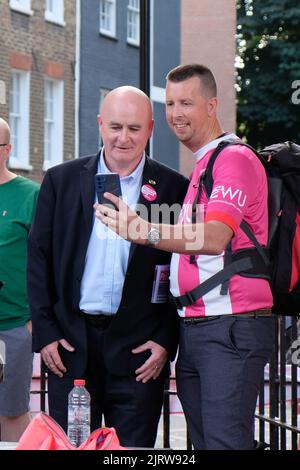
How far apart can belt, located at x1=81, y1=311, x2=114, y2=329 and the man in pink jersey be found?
13.5 inches

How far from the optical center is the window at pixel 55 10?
83.5 feet

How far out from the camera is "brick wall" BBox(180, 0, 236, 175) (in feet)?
94.9

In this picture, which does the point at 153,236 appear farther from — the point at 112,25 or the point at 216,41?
the point at 216,41

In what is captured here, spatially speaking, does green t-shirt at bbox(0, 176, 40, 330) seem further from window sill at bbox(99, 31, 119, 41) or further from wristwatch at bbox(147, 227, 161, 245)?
window sill at bbox(99, 31, 119, 41)

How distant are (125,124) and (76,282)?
24.0 inches

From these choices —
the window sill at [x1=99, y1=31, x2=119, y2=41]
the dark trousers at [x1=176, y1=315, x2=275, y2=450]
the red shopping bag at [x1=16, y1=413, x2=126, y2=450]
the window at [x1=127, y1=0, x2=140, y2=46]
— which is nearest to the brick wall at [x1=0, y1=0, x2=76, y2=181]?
the window sill at [x1=99, y1=31, x2=119, y2=41]

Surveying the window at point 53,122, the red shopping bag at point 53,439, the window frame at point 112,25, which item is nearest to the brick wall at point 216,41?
the window frame at point 112,25

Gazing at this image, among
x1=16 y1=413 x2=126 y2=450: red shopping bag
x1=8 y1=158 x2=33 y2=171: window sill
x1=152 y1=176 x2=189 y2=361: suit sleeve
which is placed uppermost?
x1=8 y1=158 x2=33 y2=171: window sill

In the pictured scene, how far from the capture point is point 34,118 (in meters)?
24.9

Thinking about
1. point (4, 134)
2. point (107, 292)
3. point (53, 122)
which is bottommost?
point (107, 292)

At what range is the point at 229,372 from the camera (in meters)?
3.91

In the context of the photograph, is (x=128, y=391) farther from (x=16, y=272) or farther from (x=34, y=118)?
(x=34, y=118)

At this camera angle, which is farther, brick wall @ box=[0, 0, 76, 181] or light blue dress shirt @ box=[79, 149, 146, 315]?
brick wall @ box=[0, 0, 76, 181]

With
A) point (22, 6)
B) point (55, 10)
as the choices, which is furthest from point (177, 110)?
point (55, 10)
